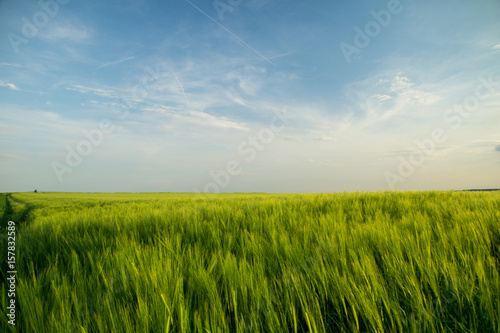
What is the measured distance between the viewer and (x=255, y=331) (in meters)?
0.76

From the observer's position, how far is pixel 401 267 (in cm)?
108

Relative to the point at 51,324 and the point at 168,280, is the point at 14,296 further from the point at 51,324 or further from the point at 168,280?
the point at 168,280

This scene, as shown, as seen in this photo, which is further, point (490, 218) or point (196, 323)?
point (490, 218)

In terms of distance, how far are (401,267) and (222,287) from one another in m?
0.83

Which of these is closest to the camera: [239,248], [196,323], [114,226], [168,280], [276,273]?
[196,323]

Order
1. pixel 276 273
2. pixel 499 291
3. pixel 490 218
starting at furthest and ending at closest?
1. pixel 490 218
2. pixel 276 273
3. pixel 499 291

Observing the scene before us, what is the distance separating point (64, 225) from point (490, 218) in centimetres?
409

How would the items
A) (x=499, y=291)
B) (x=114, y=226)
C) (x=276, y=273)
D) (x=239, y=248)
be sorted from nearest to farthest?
(x=499, y=291)
(x=276, y=273)
(x=239, y=248)
(x=114, y=226)

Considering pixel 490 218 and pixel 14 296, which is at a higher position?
pixel 490 218

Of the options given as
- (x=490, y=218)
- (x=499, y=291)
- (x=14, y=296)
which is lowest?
(x=14, y=296)

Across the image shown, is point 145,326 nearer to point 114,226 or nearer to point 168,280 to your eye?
point 168,280

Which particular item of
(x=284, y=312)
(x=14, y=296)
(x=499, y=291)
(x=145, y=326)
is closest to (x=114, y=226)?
(x=14, y=296)

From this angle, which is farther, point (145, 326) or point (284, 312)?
point (284, 312)

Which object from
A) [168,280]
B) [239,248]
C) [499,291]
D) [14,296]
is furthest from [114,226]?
[499,291]
